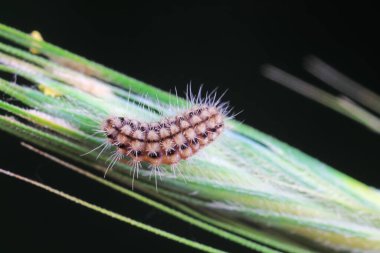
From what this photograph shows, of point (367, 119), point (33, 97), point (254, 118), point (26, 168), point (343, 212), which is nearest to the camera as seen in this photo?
point (33, 97)

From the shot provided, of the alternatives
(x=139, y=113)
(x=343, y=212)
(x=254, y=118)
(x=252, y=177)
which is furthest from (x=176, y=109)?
(x=254, y=118)

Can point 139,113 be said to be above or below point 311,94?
below

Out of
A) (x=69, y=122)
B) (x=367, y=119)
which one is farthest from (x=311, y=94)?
(x=69, y=122)

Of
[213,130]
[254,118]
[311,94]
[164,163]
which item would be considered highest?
[254,118]

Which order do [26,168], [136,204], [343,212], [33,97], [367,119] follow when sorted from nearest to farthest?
[33,97] → [343,212] → [367,119] → [26,168] → [136,204]

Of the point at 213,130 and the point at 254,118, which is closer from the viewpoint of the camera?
the point at 213,130

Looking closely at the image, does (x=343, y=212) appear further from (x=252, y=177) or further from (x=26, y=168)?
(x=26, y=168)
